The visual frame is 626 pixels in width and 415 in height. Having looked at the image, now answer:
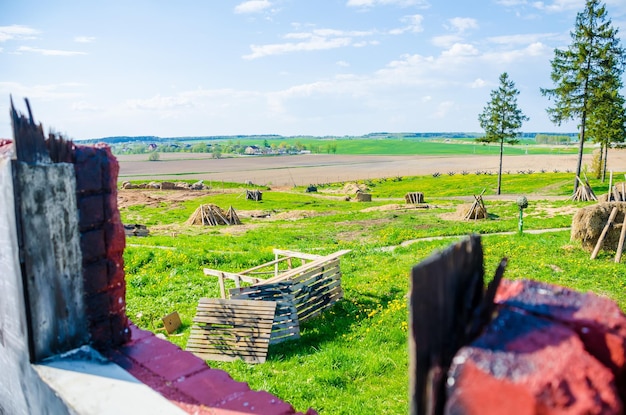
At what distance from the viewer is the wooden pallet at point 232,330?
837cm

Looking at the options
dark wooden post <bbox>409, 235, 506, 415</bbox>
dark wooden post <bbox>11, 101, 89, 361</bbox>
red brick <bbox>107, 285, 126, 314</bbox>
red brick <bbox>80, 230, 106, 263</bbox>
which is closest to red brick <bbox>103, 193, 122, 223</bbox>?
red brick <bbox>80, 230, 106, 263</bbox>

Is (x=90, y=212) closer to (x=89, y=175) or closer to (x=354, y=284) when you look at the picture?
(x=89, y=175)

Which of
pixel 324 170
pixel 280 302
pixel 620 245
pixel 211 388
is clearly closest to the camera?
pixel 211 388

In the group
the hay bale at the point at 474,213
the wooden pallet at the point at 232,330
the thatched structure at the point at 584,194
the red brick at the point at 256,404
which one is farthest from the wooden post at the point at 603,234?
the thatched structure at the point at 584,194

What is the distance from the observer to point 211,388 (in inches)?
101

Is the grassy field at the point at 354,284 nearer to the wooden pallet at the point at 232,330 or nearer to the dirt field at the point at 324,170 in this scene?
the wooden pallet at the point at 232,330

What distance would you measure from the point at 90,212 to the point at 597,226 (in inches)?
568

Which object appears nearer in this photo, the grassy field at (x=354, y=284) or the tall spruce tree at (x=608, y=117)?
the grassy field at (x=354, y=284)

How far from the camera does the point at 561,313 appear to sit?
144 centimetres

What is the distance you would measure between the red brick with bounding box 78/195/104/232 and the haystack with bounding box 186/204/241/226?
28.4 meters

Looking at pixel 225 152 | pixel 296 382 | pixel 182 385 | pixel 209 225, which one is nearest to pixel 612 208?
pixel 296 382

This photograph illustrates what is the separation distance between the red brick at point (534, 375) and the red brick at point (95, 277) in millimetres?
2372

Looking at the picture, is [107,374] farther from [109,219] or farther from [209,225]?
[209,225]

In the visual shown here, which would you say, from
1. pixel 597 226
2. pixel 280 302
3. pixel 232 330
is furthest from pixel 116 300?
pixel 597 226
